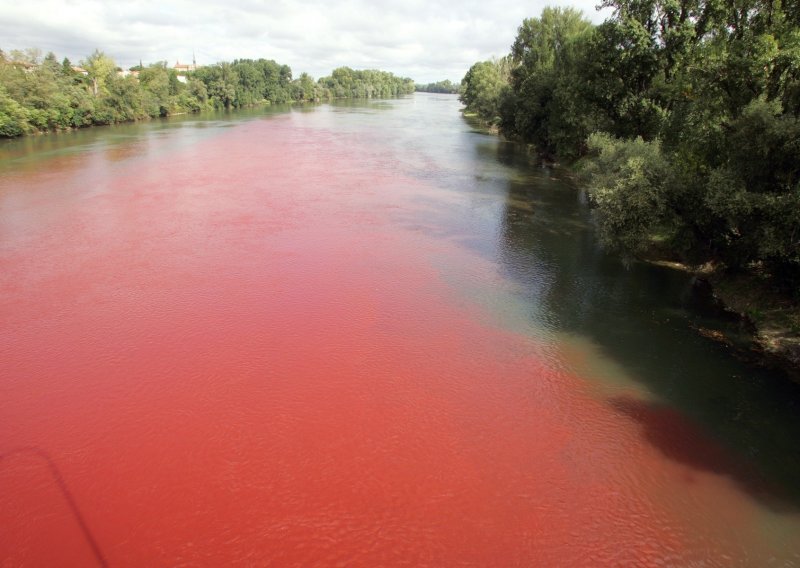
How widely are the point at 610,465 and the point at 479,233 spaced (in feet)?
52.9

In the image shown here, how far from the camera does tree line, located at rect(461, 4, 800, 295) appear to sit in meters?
14.8

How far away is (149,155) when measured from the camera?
45.4 m

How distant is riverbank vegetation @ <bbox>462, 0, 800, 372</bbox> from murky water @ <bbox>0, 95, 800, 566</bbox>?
260 centimetres

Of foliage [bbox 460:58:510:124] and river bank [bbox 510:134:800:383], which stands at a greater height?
foliage [bbox 460:58:510:124]

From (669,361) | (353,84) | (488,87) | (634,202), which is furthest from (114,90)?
(353,84)

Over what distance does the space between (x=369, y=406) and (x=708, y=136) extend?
15.6 meters

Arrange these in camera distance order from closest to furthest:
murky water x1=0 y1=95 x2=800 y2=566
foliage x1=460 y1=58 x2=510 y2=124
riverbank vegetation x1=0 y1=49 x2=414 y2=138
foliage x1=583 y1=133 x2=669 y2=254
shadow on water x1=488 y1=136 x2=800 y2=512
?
murky water x1=0 y1=95 x2=800 y2=566 → shadow on water x1=488 y1=136 x2=800 y2=512 → foliage x1=583 y1=133 x2=669 y2=254 → riverbank vegetation x1=0 y1=49 x2=414 y2=138 → foliage x1=460 y1=58 x2=510 y2=124

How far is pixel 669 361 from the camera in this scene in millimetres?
15125

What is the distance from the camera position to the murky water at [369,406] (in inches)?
388

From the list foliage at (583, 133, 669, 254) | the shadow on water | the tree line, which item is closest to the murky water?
the shadow on water

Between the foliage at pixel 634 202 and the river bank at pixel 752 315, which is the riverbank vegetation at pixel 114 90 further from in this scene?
the river bank at pixel 752 315

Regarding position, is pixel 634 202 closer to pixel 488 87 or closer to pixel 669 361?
pixel 669 361

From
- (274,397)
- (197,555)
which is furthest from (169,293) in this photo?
(197,555)

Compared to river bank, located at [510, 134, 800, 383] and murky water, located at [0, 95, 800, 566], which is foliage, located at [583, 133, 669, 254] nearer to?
murky water, located at [0, 95, 800, 566]
